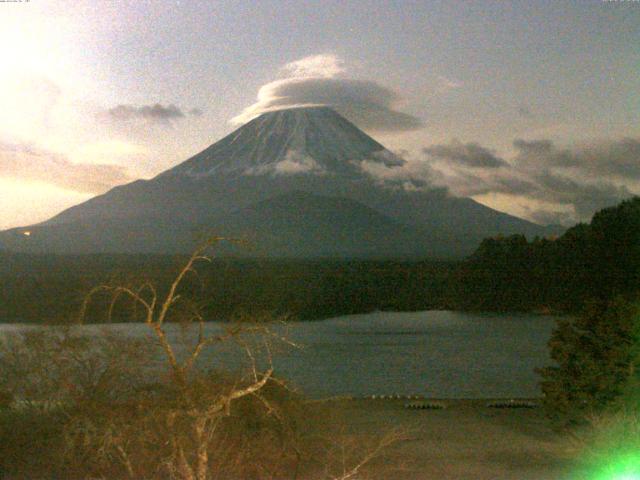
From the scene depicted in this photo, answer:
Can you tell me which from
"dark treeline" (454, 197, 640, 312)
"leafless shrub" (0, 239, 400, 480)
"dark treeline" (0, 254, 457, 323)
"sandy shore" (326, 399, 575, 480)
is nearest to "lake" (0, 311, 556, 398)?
"leafless shrub" (0, 239, 400, 480)

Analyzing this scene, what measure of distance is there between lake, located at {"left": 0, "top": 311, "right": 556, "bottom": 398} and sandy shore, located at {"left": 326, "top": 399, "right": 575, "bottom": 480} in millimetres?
2132

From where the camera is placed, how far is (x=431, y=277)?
51531 mm

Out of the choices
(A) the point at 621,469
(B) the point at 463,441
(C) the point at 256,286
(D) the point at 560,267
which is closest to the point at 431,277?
(D) the point at 560,267

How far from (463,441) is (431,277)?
1645 inches

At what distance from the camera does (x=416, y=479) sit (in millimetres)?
7918

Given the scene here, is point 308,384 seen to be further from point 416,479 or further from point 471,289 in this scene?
point 471,289

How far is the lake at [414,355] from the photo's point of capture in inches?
755

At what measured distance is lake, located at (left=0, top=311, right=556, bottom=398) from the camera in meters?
19.2

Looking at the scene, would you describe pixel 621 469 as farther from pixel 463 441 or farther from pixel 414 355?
pixel 414 355

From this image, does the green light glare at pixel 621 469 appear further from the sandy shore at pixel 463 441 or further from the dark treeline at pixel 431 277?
the dark treeline at pixel 431 277

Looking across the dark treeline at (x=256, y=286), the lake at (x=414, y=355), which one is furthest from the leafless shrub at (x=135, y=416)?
the dark treeline at (x=256, y=286)

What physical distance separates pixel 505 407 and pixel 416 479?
18.6 feet

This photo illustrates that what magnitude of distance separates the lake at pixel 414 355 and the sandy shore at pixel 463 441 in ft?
6.99

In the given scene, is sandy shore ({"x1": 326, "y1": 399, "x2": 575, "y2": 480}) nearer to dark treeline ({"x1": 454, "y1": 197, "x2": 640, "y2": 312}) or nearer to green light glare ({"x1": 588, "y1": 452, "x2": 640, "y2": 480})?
green light glare ({"x1": 588, "y1": 452, "x2": 640, "y2": 480})
